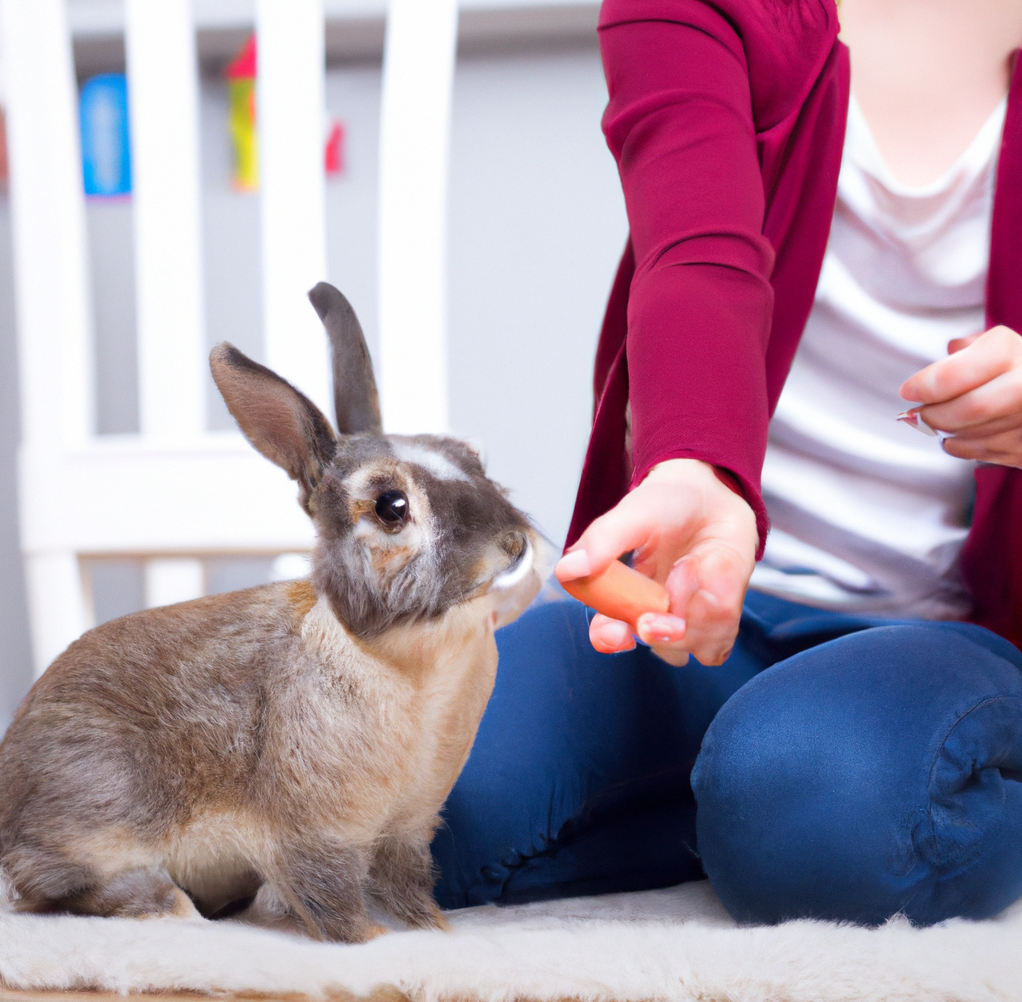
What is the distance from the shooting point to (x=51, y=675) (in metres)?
0.47

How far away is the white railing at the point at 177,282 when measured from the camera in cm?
A: 89

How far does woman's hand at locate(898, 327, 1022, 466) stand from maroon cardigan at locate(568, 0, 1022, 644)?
0.28 feet

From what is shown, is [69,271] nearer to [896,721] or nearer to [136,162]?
[136,162]

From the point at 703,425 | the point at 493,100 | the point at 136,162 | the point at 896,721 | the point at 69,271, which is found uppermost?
the point at 493,100

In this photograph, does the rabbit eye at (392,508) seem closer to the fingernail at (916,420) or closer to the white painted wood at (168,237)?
the fingernail at (916,420)

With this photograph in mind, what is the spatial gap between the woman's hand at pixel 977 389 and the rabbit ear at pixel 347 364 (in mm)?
266

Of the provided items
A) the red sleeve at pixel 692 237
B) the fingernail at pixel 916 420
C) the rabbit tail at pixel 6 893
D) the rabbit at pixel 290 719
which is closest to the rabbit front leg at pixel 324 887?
the rabbit at pixel 290 719

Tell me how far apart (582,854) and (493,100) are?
2.87ft

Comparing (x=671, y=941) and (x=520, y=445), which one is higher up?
(x=520, y=445)

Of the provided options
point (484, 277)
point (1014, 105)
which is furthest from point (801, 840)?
point (484, 277)

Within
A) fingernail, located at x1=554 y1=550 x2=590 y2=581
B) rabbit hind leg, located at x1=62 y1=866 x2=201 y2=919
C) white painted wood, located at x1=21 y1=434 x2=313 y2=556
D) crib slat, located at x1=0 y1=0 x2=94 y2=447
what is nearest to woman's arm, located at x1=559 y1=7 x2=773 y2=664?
fingernail, located at x1=554 y1=550 x2=590 y2=581

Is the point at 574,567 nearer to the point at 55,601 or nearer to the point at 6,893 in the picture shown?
the point at 6,893

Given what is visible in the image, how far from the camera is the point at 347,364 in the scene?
0.49 meters

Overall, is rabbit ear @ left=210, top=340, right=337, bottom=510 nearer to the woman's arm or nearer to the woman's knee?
the woman's arm
